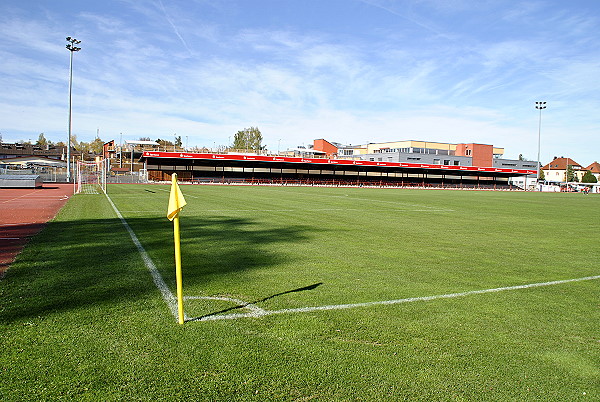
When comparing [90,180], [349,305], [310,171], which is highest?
[310,171]

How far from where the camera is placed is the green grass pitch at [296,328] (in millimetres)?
3484

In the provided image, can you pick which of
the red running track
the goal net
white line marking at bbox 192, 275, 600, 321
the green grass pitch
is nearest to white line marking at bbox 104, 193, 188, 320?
the green grass pitch

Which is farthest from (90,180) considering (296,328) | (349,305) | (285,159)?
(296,328)

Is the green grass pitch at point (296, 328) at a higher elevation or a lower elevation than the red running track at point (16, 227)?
lower

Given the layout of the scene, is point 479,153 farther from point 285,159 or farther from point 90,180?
point 90,180

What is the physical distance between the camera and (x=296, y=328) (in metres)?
4.66

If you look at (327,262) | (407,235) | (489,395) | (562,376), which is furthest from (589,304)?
(407,235)

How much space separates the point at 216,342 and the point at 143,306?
151 centimetres

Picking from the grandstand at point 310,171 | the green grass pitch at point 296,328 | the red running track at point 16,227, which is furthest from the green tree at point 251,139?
the green grass pitch at point 296,328

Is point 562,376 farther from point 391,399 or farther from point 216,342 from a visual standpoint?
point 216,342

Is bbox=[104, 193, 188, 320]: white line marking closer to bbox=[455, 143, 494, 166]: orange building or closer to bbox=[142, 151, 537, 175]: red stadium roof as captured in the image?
bbox=[142, 151, 537, 175]: red stadium roof

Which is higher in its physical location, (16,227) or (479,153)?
(479,153)

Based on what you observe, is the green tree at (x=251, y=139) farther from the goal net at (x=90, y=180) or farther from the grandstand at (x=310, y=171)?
the goal net at (x=90, y=180)

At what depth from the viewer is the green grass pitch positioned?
11.4 feet
